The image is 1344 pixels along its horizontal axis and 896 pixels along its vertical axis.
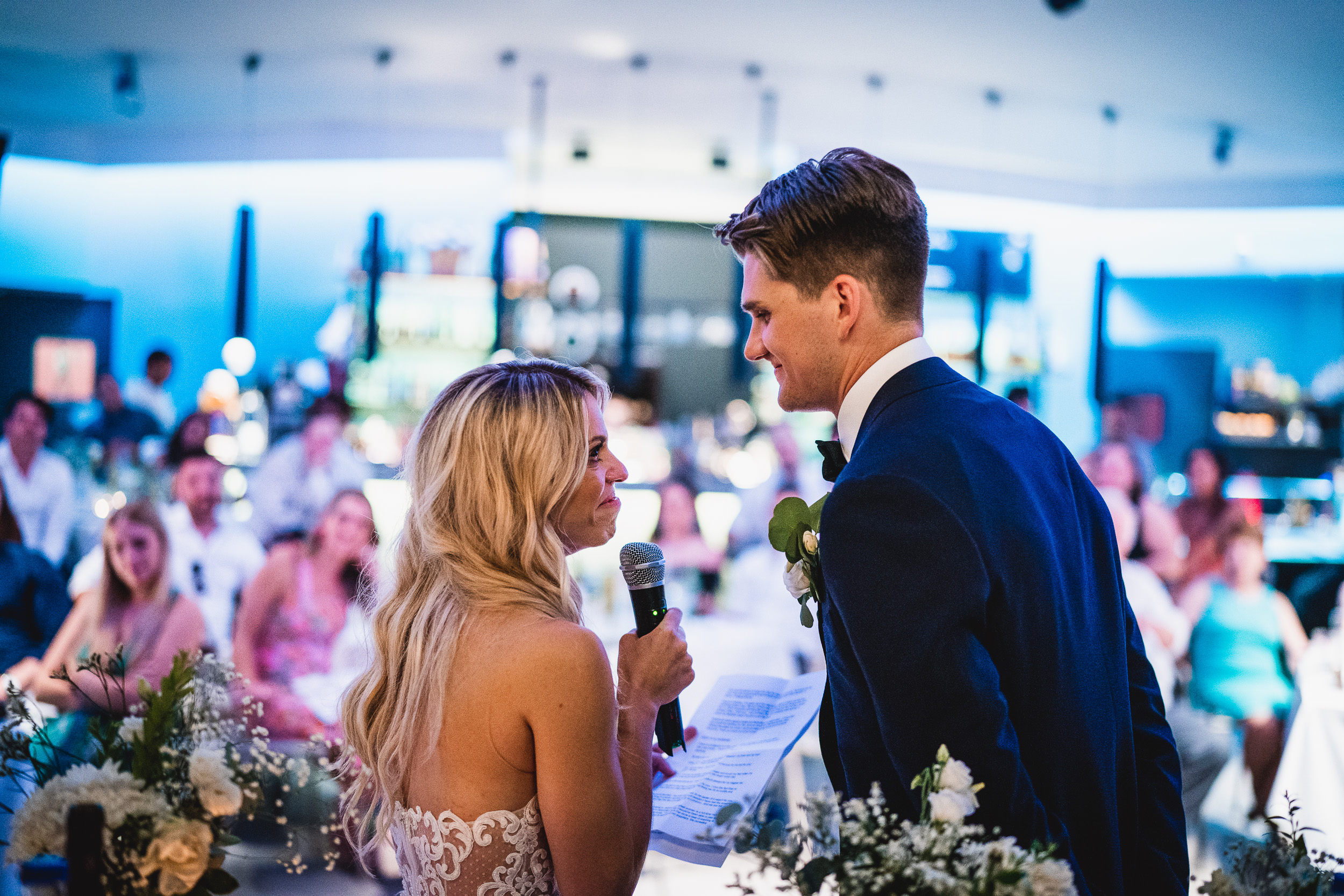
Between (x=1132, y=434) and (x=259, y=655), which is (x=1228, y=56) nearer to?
(x=1132, y=434)

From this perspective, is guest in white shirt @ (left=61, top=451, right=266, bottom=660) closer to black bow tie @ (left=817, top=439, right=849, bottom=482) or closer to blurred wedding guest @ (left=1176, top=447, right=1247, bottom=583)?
black bow tie @ (left=817, top=439, right=849, bottom=482)

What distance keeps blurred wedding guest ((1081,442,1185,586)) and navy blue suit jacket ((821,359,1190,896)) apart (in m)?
3.77

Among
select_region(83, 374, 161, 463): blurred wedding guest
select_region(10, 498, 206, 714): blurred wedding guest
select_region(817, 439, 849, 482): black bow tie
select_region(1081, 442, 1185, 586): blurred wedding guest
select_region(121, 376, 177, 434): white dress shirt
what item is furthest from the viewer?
select_region(121, 376, 177, 434): white dress shirt

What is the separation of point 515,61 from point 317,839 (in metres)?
4.58

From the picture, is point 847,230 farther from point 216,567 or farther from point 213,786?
point 216,567

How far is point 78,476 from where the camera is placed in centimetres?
564

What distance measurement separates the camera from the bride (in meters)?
1.24

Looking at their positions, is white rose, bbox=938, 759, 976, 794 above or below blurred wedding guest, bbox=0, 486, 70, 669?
above

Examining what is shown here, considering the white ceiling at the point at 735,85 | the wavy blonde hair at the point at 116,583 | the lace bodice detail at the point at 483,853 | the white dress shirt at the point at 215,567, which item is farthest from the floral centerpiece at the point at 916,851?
the white ceiling at the point at 735,85

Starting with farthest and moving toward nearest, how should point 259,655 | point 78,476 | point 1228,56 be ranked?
point 78,476 < point 1228,56 < point 259,655

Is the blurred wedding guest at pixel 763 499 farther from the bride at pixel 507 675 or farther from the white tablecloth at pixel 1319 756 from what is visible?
the bride at pixel 507 675

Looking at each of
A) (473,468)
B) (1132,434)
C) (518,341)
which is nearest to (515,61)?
(518,341)

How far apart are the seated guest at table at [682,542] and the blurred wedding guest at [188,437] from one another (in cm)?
230

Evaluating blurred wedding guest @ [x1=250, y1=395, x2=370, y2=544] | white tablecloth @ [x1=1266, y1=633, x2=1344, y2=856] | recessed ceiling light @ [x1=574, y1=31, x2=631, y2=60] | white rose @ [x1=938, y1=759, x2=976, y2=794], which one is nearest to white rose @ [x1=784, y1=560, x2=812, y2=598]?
white rose @ [x1=938, y1=759, x2=976, y2=794]
